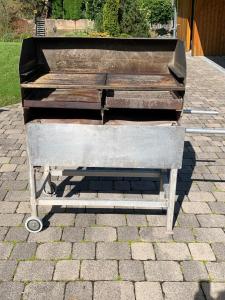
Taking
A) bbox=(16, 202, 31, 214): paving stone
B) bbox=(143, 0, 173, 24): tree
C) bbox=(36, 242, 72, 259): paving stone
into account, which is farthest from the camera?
bbox=(143, 0, 173, 24): tree

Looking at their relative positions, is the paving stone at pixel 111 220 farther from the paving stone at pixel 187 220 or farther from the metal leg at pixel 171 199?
the paving stone at pixel 187 220

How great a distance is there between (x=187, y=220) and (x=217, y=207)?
467 mm

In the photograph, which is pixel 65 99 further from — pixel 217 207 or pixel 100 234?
pixel 217 207

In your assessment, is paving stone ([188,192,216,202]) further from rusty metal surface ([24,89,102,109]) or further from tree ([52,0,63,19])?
tree ([52,0,63,19])

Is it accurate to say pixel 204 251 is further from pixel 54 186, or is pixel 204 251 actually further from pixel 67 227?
pixel 54 186

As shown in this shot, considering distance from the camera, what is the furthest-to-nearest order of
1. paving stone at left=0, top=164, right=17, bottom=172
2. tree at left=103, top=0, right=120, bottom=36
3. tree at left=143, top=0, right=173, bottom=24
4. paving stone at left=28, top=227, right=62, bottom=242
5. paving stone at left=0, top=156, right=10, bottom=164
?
tree at left=143, top=0, right=173, bottom=24
tree at left=103, top=0, right=120, bottom=36
paving stone at left=0, top=156, right=10, bottom=164
paving stone at left=0, top=164, right=17, bottom=172
paving stone at left=28, top=227, right=62, bottom=242

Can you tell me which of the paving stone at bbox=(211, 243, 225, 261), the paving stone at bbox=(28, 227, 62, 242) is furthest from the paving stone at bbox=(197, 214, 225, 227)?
the paving stone at bbox=(28, 227, 62, 242)

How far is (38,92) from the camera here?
359cm

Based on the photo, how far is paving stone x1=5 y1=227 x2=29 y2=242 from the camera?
3463 mm

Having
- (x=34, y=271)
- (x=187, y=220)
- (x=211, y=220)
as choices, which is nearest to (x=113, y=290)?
(x=34, y=271)

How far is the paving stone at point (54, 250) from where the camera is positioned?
10.6ft

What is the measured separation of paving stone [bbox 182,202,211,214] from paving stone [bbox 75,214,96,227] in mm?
1028

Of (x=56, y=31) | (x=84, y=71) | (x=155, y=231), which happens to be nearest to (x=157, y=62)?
(x=84, y=71)

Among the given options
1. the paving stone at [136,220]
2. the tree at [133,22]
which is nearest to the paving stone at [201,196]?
the paving stone at [136,220]
